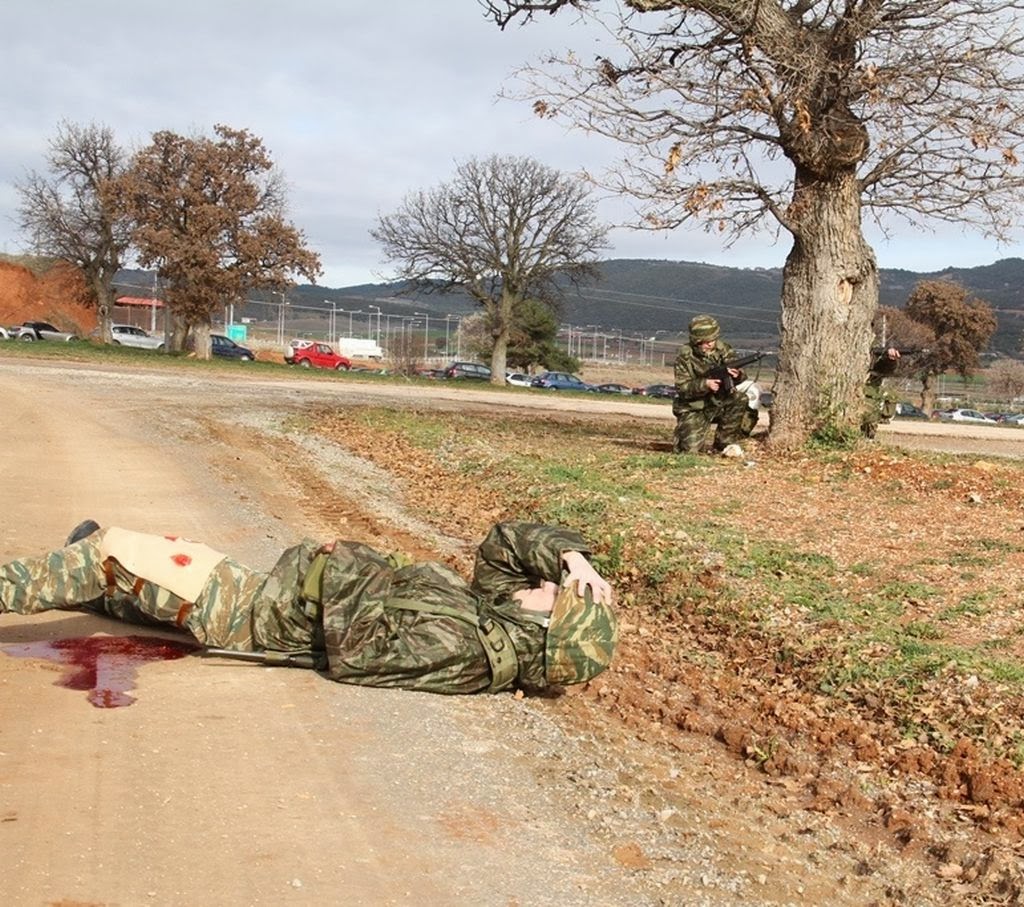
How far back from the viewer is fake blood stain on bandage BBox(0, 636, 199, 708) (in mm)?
5781

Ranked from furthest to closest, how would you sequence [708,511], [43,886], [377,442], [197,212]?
[197,212], [377,442], [708,511], [43,886]

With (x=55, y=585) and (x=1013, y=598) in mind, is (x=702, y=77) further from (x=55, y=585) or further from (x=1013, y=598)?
(x=55, y=585)

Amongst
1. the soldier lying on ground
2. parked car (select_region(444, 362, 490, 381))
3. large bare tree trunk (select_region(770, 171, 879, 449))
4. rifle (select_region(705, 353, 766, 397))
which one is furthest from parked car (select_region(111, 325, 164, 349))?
the soldier lying on ground

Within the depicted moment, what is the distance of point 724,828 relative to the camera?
5051mm

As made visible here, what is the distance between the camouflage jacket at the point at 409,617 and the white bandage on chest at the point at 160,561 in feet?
1.15

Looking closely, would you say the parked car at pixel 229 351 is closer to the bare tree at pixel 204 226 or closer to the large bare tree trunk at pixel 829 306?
the bare tree at pixel 204 226

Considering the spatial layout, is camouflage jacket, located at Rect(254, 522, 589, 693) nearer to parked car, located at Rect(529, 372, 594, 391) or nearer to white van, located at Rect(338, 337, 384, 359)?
parked car, located at Rect(529, 372, 594, 391)

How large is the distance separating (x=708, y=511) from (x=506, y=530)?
505cm

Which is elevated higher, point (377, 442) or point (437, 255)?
point (437, 255)

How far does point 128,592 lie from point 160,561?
0.26m

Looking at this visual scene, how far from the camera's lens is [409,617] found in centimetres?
609

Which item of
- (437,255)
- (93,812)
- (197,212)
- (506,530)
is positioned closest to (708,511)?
(506,530)

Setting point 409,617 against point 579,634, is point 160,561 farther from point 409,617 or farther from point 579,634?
point 579,634

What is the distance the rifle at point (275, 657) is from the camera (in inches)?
249
